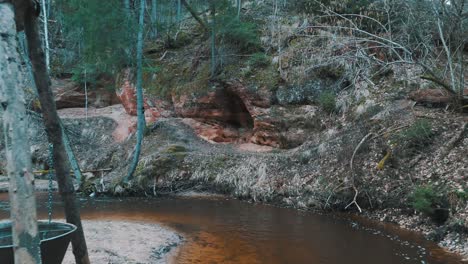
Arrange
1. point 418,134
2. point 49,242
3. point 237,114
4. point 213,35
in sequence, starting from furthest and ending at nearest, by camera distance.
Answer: point 237,114 → point 213,35 → point 418,134 → point 49,242

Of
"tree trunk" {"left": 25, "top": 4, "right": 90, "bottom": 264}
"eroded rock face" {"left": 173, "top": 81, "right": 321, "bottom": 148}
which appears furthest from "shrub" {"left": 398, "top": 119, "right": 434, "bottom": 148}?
"tree trunk" {"left": 25, "top": 4, "right": 90, "bottom": 264}

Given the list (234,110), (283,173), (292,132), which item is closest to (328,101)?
(292,132)

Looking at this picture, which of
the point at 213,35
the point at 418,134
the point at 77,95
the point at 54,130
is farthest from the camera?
the point at 77,95

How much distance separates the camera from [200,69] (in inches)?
719

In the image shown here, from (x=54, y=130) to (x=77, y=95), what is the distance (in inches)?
783

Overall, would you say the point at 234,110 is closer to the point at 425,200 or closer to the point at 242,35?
the point at 242,35

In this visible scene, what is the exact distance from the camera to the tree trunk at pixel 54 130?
4.77m

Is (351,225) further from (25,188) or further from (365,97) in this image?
(25,188)

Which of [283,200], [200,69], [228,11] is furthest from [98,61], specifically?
[283,200]

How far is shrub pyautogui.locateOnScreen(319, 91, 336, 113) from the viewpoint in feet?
45.9

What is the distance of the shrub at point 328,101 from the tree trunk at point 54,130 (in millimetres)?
10631

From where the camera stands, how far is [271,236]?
825cm

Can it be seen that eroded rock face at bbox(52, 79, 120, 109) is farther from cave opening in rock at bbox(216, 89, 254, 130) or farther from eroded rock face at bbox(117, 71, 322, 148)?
cave opening in rock at bbox(216, 89, 254, 130)

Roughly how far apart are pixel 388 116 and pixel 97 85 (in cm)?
1780
